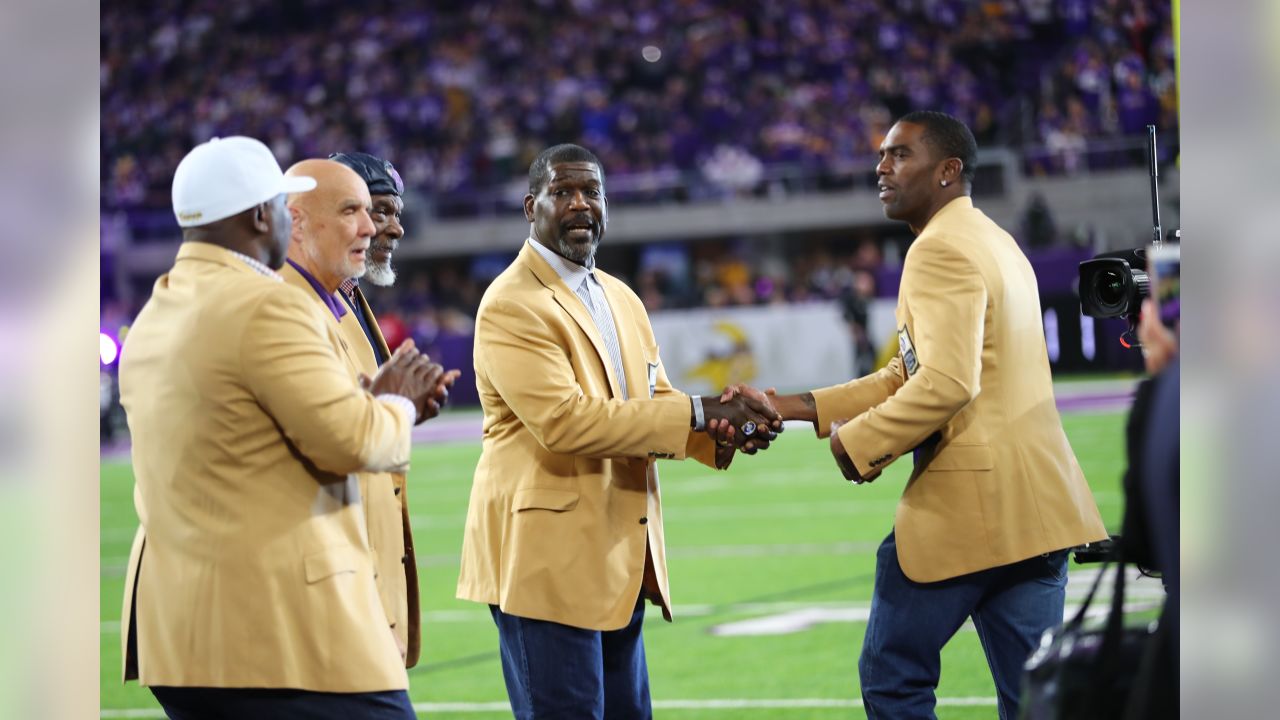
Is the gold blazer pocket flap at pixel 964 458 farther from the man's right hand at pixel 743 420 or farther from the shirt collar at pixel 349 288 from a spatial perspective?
the shirt collar at pixel 349 288

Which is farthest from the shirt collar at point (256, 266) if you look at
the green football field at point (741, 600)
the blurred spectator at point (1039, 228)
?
the blurred spectator at point (1039, 228)

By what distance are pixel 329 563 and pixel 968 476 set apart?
1.89 m

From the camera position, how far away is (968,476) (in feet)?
13.4

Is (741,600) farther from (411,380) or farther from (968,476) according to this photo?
(411,380)

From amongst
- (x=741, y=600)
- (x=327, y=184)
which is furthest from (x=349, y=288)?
(x=741, y=600)

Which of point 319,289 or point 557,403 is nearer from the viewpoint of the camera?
point 319,289

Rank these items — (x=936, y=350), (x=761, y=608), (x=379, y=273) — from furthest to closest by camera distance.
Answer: (x=761, y=608) → (x=379, y=273) → (x=936, y=350)

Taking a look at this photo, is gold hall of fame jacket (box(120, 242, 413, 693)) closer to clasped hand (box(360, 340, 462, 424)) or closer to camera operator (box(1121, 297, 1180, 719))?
clasped hand (box(360, 340, 462, 424))

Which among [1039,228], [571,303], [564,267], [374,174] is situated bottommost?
[571,303]

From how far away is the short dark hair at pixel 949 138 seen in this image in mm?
4301

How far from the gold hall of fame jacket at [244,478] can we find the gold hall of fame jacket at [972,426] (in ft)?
5.35
